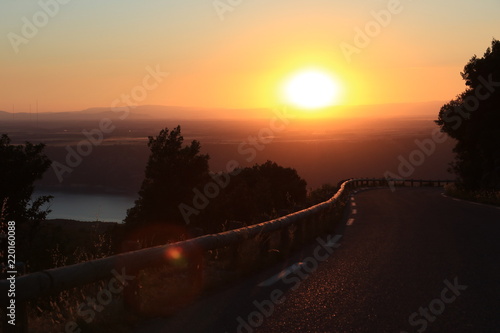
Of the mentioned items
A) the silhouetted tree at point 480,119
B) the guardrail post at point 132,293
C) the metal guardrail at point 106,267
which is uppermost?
the silhouetted tree at point 480,119

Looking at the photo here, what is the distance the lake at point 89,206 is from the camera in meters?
86.9

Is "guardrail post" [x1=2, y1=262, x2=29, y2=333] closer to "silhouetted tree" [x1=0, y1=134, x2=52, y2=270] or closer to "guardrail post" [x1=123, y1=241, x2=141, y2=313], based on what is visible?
"guardrail post" [x1=123, y1=241, x2=141, y2=313]

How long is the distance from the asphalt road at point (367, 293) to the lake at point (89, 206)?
2887 inches

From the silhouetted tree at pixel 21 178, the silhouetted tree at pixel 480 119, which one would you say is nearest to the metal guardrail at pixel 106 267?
the silhouetted tree at pixel 21 178

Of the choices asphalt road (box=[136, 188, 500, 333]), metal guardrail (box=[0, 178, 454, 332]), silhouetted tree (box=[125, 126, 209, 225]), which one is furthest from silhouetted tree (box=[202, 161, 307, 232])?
metal guardrail (box=[0, 178, 454, 332])

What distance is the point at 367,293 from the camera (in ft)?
24.0

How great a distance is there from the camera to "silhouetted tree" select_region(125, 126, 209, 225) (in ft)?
158

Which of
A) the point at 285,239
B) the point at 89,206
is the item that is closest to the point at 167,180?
the point at 285,239

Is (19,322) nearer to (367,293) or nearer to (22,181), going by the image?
(367,293)

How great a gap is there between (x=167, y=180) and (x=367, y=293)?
4450cm

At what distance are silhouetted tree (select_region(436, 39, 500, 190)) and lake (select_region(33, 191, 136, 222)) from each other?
5481 centimetres

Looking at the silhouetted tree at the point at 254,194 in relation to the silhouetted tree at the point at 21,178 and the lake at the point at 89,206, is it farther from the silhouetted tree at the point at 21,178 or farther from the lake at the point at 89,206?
the lake at the point at 89,206

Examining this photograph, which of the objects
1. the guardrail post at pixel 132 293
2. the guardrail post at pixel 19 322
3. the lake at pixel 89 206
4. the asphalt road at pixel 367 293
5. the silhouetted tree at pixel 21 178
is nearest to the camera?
the guardrail post at pixel 19 322

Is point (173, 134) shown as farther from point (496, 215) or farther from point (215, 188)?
point (496, 215)
